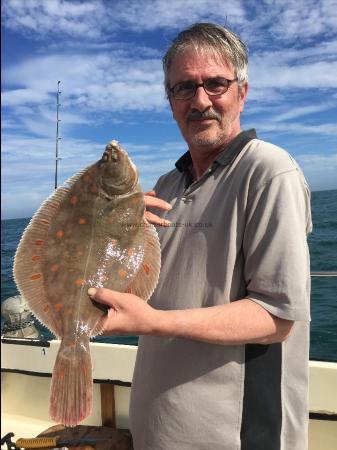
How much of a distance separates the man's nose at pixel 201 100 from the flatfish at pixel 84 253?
438mm

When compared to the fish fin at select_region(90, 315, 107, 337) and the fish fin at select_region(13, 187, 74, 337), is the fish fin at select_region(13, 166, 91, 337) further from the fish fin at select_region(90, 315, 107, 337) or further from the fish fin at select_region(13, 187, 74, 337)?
the fish fin at select_region(90, 315, 107, 337)

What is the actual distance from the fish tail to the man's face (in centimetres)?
115

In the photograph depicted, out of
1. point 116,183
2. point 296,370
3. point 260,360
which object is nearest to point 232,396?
point 260,360

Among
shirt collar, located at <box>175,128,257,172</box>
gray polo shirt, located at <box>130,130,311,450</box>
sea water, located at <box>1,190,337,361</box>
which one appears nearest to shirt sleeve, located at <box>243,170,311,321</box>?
gray polo shirt, located at <box>130,130,311,450</box>

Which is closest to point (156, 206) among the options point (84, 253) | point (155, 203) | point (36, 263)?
point (155, 203)

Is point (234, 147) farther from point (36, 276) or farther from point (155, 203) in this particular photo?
point (36, 276)

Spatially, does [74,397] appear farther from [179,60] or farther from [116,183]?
[179,60]

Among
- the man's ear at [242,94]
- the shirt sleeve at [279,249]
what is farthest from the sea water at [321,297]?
the shirt sleeve at [279,249]

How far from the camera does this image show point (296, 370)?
6.19ft

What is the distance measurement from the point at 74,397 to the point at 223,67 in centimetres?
169

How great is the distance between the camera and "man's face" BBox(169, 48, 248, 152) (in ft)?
6.75

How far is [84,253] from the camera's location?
1974 mm

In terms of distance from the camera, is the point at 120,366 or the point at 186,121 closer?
the point at 186,121

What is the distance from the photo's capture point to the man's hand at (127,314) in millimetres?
1626
